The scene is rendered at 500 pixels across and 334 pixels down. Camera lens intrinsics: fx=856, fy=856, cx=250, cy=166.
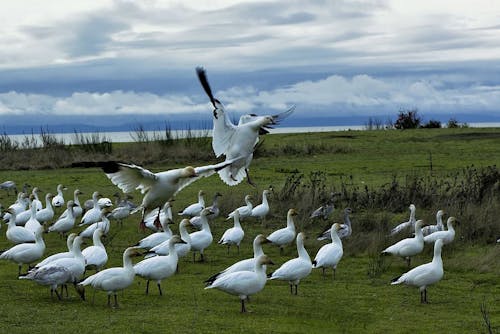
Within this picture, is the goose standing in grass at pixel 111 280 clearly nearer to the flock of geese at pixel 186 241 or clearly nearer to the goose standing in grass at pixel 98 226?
the flock of geese at pixel 186 241

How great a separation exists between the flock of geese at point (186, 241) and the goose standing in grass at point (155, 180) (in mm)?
18

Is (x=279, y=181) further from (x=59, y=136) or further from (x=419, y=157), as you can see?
(x=59, y=136)

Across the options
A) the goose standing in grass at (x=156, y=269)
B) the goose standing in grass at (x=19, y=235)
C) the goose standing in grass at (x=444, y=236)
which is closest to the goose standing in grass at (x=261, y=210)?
the goose standing in grass at (x=444, y=236)

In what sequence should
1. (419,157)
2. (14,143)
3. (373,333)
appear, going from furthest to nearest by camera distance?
(14,143), (419,157), (373,333)

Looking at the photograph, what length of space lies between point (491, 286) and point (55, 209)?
1411cm

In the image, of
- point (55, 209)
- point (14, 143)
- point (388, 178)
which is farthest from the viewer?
point (14, 143)

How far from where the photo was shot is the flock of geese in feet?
40.2

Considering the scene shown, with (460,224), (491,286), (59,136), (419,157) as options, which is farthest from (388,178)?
(59,136)

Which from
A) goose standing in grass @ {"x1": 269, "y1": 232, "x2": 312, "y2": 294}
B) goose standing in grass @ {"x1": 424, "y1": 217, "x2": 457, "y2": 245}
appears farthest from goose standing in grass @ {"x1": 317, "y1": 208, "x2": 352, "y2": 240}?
goose standing in grass @ {"x1": 269, "y1": 232, "x2": 312, "y2": 294}

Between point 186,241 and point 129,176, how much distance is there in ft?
5.41

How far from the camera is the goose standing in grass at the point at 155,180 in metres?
15.1

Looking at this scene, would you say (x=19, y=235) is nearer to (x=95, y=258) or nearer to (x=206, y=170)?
(x=95, y=258)

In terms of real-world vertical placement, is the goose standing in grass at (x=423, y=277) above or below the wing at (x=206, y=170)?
below

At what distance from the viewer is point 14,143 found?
43.0m
